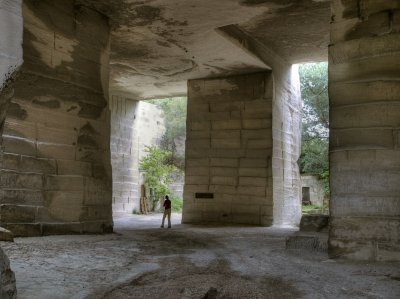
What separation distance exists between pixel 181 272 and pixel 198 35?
629 cm

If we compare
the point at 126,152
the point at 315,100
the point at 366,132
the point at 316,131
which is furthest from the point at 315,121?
the point at 366,132

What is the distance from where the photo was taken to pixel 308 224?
7902 millimetres

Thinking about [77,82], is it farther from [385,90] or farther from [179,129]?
[179,129]

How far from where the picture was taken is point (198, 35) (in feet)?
30.1

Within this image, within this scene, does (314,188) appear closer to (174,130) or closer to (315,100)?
(315,100)

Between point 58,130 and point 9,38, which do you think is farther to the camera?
point 58,130

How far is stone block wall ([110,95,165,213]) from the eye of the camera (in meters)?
15.7

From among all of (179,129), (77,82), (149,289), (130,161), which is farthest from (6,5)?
(179,129)

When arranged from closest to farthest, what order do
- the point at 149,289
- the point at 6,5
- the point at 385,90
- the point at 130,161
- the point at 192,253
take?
the point at 6,5
the point at 149,289
the point at 385,90
the point at 192,253
the point at 130,161

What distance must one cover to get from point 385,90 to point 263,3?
3.61 metres

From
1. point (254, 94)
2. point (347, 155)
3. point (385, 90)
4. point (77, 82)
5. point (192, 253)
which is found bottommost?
point (192, 253)

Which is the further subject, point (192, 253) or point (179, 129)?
point (179, 129)

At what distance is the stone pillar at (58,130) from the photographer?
20.1 ft

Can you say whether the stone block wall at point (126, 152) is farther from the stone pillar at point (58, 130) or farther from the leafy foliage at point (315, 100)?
the leafy foliage at point (315, 100)
